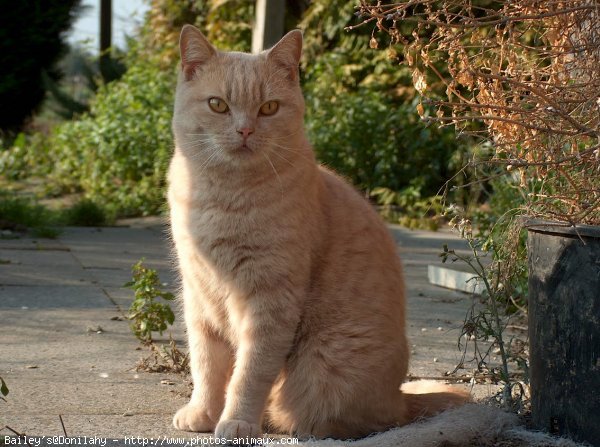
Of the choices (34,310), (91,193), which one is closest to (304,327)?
(34,310)

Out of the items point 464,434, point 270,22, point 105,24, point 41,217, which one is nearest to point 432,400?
point 464,434

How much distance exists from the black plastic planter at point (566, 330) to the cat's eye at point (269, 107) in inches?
37.9

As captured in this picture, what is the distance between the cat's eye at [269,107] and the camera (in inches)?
117

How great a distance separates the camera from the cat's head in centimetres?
290

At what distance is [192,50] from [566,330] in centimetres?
160

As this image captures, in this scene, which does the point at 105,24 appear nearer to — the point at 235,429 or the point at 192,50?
the point at 192,50

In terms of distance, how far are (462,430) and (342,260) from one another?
27.1 inches

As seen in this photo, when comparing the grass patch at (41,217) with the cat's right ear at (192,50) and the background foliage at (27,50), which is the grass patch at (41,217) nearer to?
the cat's right ear at (192,50)

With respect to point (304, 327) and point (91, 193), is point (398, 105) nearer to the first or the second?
point (91, 193)

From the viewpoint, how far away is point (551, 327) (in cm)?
263

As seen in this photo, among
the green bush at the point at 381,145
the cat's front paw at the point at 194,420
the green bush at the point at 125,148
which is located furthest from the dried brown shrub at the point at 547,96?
the green bush at the point at 125,148

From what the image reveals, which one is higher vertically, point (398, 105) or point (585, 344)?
point (398, 105)

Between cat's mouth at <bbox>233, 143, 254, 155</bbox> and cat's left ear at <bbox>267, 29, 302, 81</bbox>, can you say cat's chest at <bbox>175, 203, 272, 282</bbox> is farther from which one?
cat's left ear at <bbox>267, 29, 302, 81</bbox>

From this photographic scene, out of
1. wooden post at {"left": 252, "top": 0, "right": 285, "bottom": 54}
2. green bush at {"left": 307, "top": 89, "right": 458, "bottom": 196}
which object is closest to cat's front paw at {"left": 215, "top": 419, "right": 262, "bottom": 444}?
wooden post at {"left": 252, "top": 0, "right": 285, "bottom": 54}
